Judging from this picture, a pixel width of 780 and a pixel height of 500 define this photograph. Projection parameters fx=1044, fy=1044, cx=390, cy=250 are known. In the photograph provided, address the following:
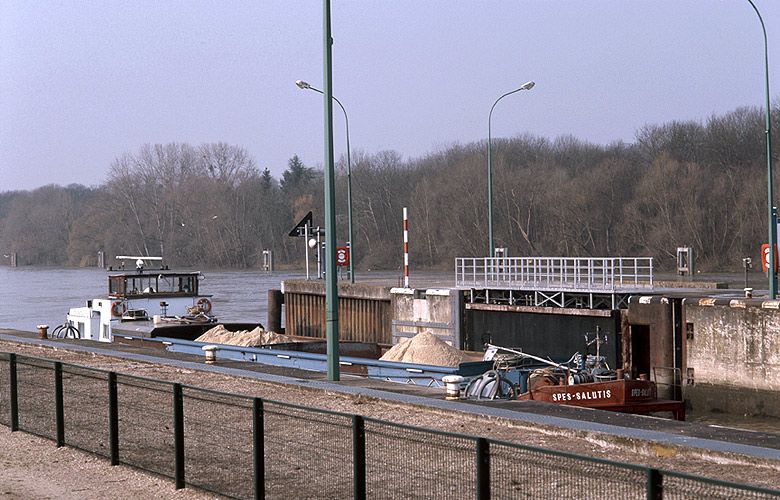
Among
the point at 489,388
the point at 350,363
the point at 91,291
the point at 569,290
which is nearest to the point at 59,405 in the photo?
the point at 489,388

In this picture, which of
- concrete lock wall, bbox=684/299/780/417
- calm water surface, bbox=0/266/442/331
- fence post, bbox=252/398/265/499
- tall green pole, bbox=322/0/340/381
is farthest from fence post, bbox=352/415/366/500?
calm water surface, bbox=0/266/442/331

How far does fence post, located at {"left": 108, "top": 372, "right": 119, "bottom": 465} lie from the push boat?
21.0 meters

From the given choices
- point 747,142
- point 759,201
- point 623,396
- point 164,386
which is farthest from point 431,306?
point 747,142

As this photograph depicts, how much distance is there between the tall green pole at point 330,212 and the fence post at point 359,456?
7.87 metres

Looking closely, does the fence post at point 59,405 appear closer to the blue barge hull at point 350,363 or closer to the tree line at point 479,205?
the blue barge hull at point 350,363

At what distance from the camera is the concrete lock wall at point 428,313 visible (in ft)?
114

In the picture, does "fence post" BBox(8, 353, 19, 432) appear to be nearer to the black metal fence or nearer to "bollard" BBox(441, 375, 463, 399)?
the black metal fence

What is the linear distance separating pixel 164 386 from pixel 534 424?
155 inches

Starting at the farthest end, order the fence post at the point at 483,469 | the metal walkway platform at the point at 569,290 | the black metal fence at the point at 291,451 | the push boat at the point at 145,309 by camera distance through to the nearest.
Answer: the push boat at the point at 145,309, the metal walkway platform at the point at 569,290, the fence post at the point at 483,469, the black metal fence at the point at 291,451

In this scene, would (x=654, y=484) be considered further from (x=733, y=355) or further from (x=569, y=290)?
(x=569, y=290)

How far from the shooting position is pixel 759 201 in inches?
2682

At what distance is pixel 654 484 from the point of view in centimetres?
581

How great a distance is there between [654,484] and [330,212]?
10.7 m

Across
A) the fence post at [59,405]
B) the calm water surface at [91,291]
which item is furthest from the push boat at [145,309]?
the fence post at [59,405]
